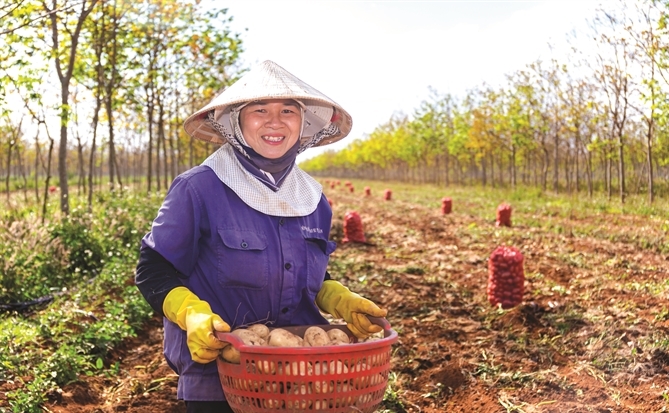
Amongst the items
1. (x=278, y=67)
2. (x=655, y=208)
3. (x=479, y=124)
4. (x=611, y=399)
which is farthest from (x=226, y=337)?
(x=479, y=124)

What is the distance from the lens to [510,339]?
5.44 m

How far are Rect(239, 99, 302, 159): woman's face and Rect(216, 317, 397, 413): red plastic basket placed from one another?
0.80 metres

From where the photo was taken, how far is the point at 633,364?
452 centimetres

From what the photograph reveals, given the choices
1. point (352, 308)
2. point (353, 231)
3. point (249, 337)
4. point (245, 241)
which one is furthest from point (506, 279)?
point (353, 231)

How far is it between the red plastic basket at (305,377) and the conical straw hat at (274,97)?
918 mm

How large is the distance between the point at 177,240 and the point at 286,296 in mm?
453

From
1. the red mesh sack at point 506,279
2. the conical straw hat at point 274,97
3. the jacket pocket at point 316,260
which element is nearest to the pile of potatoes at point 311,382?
the jacket pocket at point 316,260

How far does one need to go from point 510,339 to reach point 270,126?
12.0 ft

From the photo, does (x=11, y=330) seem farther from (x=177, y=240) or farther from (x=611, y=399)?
(x=611, y=399)

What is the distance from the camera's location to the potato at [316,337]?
89.7 inches

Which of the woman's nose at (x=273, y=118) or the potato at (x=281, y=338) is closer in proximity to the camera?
the potato at (x=281, y=338)

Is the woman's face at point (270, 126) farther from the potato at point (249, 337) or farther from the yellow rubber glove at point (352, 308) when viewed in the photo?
the potato at point (249, 337)

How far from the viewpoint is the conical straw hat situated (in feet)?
8.04

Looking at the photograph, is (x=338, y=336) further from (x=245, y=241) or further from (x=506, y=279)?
(x=506, y=279)
